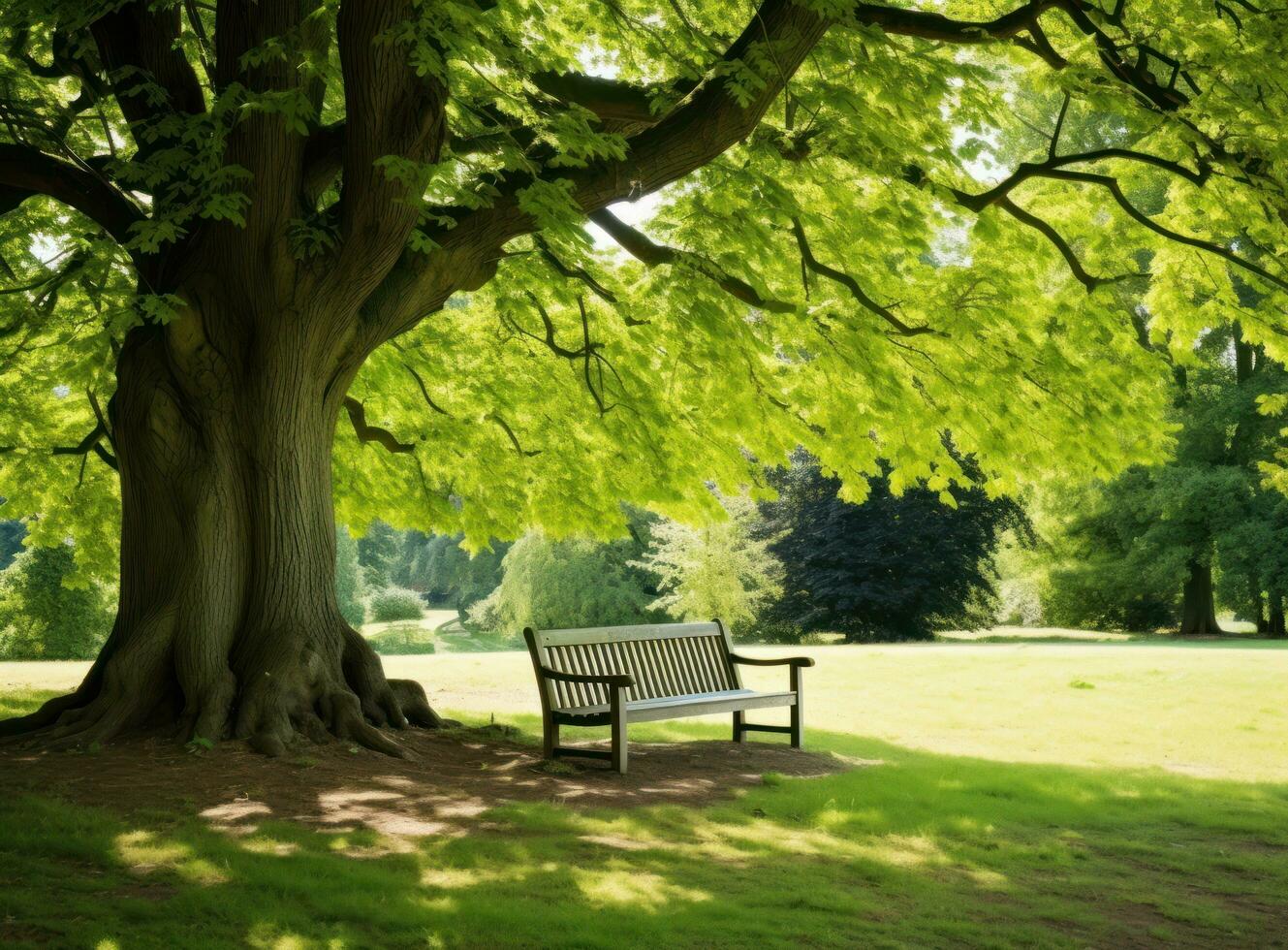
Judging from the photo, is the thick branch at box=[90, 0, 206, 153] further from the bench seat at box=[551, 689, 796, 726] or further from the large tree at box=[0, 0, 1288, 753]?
the bench seat at box=[551, 689, 796, 726]

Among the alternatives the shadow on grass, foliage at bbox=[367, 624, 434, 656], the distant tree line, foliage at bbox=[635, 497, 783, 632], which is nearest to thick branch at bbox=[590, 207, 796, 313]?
the shadow on grass

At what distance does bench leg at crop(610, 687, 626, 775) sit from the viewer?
357 inches

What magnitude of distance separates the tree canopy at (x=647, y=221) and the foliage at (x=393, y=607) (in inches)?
1487

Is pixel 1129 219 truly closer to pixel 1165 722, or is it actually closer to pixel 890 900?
pixel 1165 722

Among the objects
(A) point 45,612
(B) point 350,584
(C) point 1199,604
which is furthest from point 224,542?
(B) point 350,584

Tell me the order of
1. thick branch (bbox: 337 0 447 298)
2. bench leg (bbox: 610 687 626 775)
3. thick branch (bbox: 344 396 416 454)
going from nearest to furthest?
1. thick branch (bbox: 337 0 447 298)
2. bench leg (bbox: 610 687 626 775)
3. thick branch (bbox: 344 396 416 454)

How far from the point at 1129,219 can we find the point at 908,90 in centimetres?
400

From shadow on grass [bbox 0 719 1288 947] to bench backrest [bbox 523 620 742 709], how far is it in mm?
2157

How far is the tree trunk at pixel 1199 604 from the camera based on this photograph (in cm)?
3778

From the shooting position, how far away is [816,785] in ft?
28.6

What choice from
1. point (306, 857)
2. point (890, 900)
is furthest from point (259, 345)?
point (890, 900)

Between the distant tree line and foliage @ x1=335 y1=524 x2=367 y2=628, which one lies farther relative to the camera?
foliage @ x1=335 y1=524 x2=367 y2=628

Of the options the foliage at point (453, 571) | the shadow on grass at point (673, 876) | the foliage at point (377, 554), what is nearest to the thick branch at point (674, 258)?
the shadow on grass at point (673, 876)

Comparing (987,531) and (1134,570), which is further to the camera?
(987,531)
